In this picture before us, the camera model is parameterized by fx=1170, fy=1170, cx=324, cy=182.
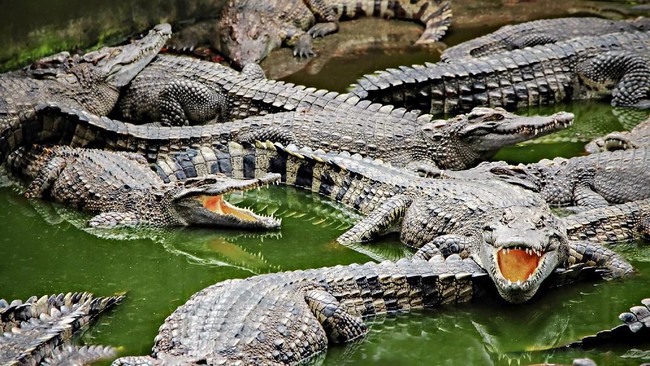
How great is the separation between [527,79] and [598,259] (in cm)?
370

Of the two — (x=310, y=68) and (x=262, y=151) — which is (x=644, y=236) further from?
(x=310, y=68)

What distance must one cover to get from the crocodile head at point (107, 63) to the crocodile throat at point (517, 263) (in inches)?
180

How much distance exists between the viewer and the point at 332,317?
20.4 feet

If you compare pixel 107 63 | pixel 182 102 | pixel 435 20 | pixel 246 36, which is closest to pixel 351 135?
pixel 182 102

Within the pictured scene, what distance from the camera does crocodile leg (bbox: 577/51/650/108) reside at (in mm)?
10305

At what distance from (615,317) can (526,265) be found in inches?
23.8

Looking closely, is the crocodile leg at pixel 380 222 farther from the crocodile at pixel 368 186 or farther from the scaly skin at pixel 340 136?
the scaly skin at pixel 340 136

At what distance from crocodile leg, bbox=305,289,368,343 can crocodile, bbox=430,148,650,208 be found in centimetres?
217

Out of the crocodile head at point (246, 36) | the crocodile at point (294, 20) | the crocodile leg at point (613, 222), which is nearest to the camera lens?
the crocodile leg at point (613, 222)

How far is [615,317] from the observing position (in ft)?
21.8

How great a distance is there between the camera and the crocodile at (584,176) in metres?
8.01

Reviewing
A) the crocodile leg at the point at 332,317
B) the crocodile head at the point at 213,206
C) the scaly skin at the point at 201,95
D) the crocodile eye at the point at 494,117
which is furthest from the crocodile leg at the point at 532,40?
the crocodile leg at the point at 332,317

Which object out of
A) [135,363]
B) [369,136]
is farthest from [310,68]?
[135,363]

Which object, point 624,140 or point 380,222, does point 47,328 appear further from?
point 624,140
